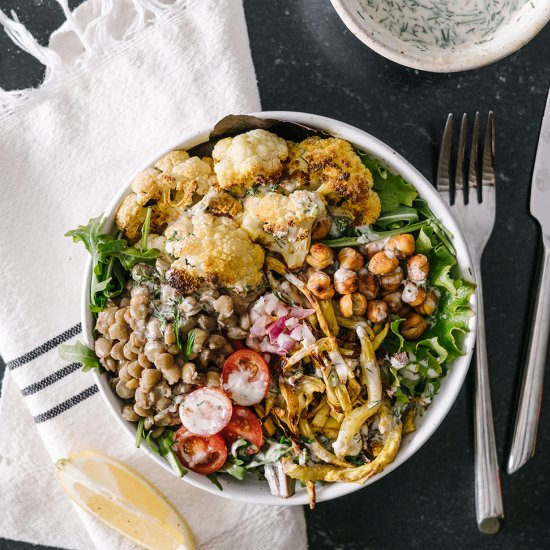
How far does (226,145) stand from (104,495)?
131cm

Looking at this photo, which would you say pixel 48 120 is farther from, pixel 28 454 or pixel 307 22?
pixel 28 454

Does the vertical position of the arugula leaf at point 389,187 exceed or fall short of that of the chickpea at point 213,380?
it exceeds it

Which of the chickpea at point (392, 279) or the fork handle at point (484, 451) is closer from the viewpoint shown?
the chickpea at point (392, 279)

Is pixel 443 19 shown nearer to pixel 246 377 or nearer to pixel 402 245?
pixel 402 245

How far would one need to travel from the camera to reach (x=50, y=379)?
97.7 inches

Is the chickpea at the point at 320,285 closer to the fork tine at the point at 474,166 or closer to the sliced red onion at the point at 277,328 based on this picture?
the sliced red onion at the point at 277,328

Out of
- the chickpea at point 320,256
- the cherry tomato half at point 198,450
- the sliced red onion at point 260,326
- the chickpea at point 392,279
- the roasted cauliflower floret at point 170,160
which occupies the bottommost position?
the cherry tomato half at point 198,450

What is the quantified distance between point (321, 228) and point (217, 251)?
35 centimetres

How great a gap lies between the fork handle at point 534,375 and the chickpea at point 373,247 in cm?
80

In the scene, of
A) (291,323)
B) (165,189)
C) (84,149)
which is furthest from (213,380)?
(84,149)

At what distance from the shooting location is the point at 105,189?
8.18 ft

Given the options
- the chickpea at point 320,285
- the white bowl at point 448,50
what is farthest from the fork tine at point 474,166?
the chickpea at point 320,285

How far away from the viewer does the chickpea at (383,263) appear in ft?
7.00

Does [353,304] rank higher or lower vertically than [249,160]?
lower
